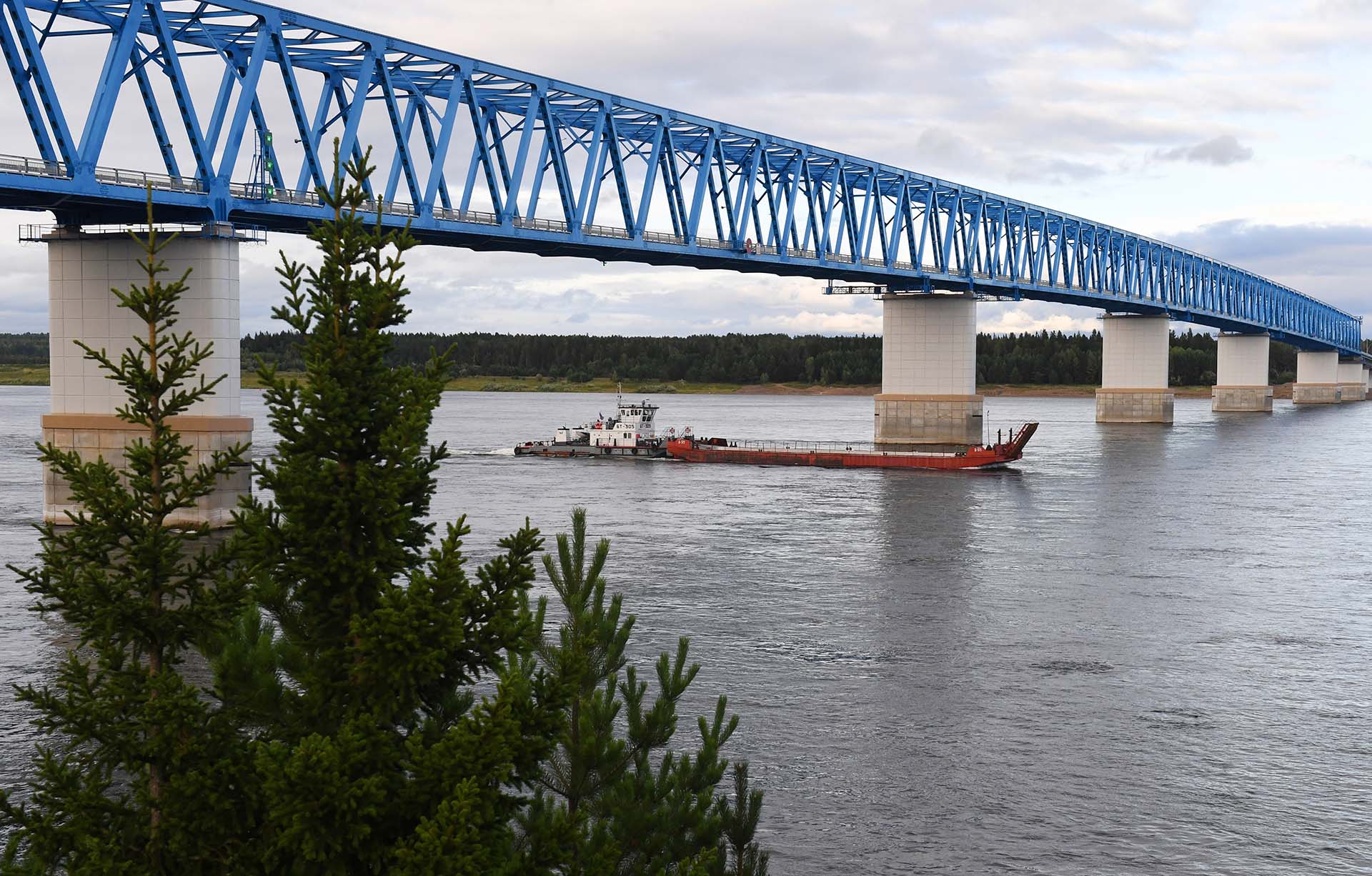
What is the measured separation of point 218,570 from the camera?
459 inches

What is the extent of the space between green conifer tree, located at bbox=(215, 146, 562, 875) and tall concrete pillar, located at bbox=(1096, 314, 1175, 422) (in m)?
158

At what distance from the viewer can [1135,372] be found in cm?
16262

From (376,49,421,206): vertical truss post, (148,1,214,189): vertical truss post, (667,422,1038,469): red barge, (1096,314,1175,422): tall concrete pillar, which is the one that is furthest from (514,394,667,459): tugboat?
(1096,314,1175,422): tall concrete pillar

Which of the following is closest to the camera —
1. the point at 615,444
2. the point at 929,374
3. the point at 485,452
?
the point at 615,444

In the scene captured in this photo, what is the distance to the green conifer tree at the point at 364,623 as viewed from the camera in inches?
386

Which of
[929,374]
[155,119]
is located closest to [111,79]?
[155,119]

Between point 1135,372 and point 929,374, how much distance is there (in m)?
61.1

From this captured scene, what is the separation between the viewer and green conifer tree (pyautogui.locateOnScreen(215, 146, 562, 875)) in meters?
9.80

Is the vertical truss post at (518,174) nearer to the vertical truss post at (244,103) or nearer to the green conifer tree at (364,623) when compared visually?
the vertical truss post at (244,103)

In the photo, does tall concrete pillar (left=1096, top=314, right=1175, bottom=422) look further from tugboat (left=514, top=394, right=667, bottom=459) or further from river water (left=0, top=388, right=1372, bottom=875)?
river water (left=0, top=388, right=1372, bottom=875)

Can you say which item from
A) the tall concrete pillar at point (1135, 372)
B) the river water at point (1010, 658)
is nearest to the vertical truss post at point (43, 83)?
the river water at point (1010, 658)

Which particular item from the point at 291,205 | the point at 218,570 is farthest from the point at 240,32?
the point at 218,570

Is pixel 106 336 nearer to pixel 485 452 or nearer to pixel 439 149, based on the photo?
pixel 439 149

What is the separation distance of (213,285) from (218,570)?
42.8 m
